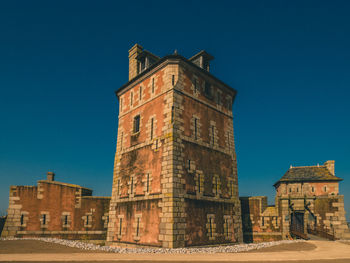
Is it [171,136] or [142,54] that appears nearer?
[171,136]

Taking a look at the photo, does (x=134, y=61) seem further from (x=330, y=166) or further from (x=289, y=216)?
(x=330, y=166)

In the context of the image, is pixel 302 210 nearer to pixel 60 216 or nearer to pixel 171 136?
pixel 171 136

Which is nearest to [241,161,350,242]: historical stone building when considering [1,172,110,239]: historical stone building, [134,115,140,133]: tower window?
[134,115,140,133]: tower window

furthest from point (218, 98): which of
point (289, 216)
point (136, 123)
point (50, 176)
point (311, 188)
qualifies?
point (311, 188)

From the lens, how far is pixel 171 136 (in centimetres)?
1725

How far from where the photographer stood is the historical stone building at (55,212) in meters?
21.0

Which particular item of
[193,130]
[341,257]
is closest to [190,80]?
[193,130]

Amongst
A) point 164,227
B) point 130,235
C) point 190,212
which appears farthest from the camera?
point 130,235

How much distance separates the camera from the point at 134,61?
24109 millimetres

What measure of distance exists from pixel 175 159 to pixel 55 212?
1198 cm

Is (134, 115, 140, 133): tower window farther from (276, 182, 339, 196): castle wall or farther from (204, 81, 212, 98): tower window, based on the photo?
(276, 182, 339, 196): castle wall

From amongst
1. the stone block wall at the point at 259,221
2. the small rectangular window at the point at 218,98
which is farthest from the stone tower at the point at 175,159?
the stone block wall at the point at 259,221

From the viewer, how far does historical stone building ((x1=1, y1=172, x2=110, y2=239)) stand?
2105 cm

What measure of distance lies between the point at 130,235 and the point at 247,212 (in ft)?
33.2
